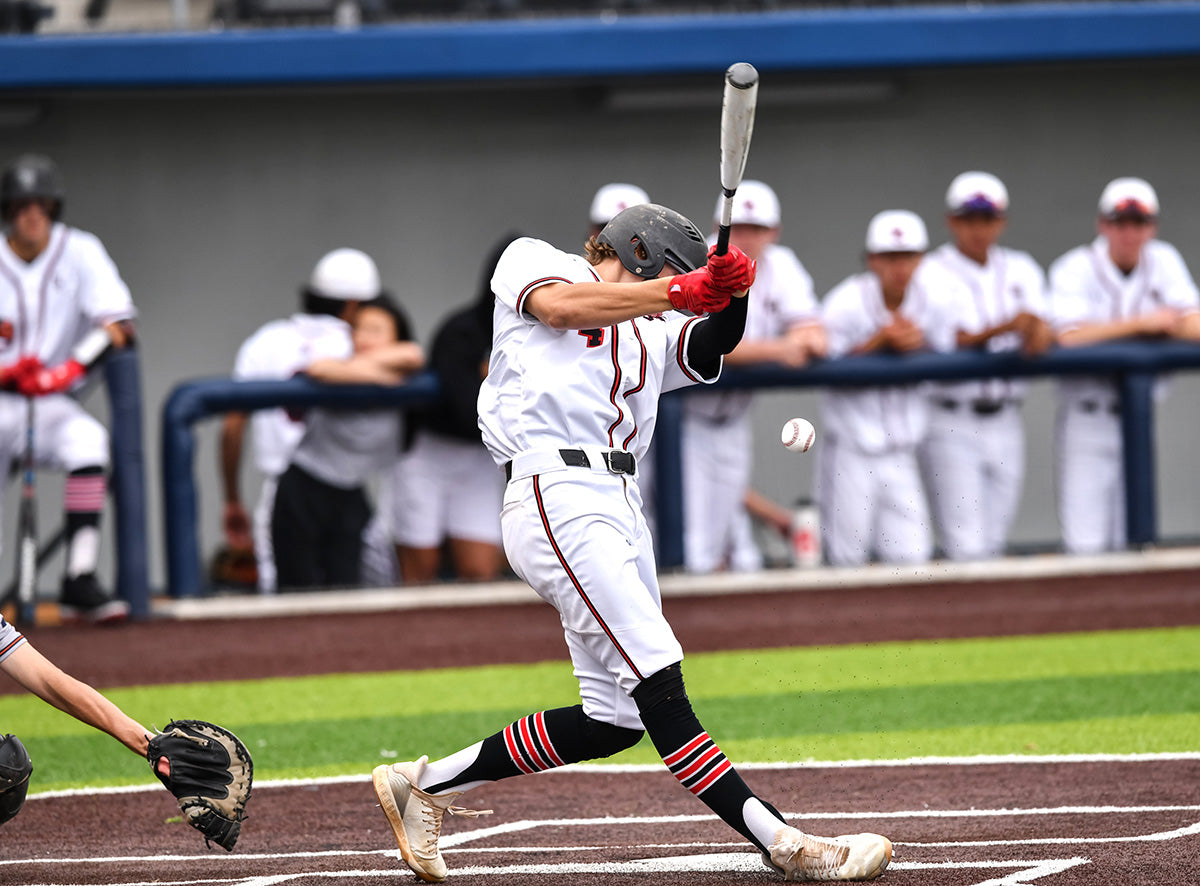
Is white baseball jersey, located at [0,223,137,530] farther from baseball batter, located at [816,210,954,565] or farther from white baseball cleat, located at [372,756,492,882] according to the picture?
white baseball cleat, located at [372,756,492,882]

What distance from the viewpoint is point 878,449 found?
8.30 meters

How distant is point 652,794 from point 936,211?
660 cm

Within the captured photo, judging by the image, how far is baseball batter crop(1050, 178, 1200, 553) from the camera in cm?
851

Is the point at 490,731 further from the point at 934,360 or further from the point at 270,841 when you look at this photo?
the point at 934,360

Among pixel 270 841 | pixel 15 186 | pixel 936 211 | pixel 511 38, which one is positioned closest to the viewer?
pixel 270 841

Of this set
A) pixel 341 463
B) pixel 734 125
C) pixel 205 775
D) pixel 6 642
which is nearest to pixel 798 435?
pixel 734 125

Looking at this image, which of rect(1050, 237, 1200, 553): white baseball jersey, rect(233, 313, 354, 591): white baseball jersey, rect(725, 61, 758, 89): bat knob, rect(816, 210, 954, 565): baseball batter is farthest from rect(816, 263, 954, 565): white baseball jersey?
rect(725, 61, 758, 89): bat knob

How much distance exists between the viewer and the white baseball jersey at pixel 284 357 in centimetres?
824

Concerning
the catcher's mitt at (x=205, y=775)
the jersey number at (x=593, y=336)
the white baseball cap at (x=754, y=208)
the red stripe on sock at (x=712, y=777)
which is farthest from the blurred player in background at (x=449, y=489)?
the red stripe on sock at (x=712, y=777)

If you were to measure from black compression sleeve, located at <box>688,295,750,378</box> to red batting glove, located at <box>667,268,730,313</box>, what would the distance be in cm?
18

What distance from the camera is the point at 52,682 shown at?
3.41 meters

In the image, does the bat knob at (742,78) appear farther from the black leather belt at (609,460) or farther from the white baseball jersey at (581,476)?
the black leather belt at (609,460)

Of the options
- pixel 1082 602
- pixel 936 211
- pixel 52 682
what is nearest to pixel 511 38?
pixel 936 211

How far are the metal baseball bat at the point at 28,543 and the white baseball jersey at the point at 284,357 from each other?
993mm
